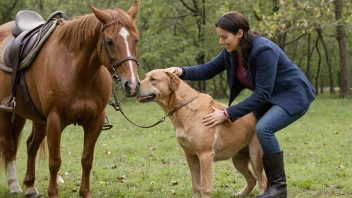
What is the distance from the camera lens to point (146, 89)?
505cm

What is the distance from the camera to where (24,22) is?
6.78 metres

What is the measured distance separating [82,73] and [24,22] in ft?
7.02

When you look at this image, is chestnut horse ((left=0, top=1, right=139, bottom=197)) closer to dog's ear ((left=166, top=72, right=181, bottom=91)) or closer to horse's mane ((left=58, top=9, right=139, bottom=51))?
horse's mane ((left=58, top=9, right=139, bottom=51))

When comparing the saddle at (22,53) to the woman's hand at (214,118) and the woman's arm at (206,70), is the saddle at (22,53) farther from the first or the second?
the woman's hand at (214,118)

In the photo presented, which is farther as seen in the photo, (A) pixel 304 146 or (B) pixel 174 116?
(A) pixel 304 146

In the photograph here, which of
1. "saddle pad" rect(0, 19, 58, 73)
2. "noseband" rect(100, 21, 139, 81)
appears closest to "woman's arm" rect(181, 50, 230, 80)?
"noseband" rect(100, 21, 139, 81)

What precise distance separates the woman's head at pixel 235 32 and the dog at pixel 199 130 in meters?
0.75

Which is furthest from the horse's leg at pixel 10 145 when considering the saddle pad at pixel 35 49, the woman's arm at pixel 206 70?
the woman's arm at pixel 206 70

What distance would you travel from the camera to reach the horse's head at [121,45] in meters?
4.45

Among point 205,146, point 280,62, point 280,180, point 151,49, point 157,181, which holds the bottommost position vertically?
point 151,49

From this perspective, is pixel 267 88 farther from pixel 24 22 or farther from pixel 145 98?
pixel 24 22

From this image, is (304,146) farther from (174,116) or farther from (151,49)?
(151,49)

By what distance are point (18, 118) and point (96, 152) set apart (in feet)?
13.0

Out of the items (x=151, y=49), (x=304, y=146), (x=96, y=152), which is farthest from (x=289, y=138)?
(x=151, y=49)
